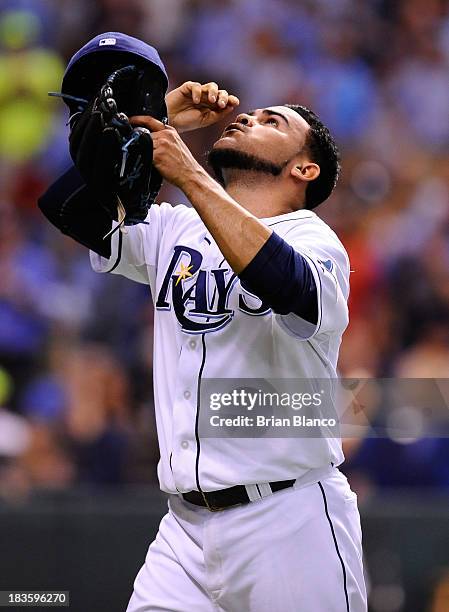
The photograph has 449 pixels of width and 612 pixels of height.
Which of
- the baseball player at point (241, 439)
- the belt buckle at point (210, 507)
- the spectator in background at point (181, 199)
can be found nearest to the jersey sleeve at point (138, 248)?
the baseball player at point (241, 439)

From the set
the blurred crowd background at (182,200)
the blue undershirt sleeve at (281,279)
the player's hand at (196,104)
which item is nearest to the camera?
the blue undershirt sleeve at (281,279)

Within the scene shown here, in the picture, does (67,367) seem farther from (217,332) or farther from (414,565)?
(217,332)

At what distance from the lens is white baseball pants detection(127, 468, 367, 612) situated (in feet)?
7.25

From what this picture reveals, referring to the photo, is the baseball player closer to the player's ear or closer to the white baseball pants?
the white baseball pants

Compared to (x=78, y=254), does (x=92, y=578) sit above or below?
below

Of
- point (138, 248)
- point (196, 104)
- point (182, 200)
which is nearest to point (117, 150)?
point (138, 248)

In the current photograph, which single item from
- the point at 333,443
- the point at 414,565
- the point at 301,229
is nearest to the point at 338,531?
the point at 333,443

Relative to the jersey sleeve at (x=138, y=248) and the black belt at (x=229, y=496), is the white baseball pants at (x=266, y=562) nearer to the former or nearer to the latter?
the black belt at (x=229, y=496)

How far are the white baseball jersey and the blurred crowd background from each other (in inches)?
62.1

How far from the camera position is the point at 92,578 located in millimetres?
3539

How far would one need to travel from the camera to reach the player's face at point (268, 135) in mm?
2535

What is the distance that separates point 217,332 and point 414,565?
1.65m

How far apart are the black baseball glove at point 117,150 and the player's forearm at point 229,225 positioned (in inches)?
4.5

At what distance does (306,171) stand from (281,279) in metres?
0.62
